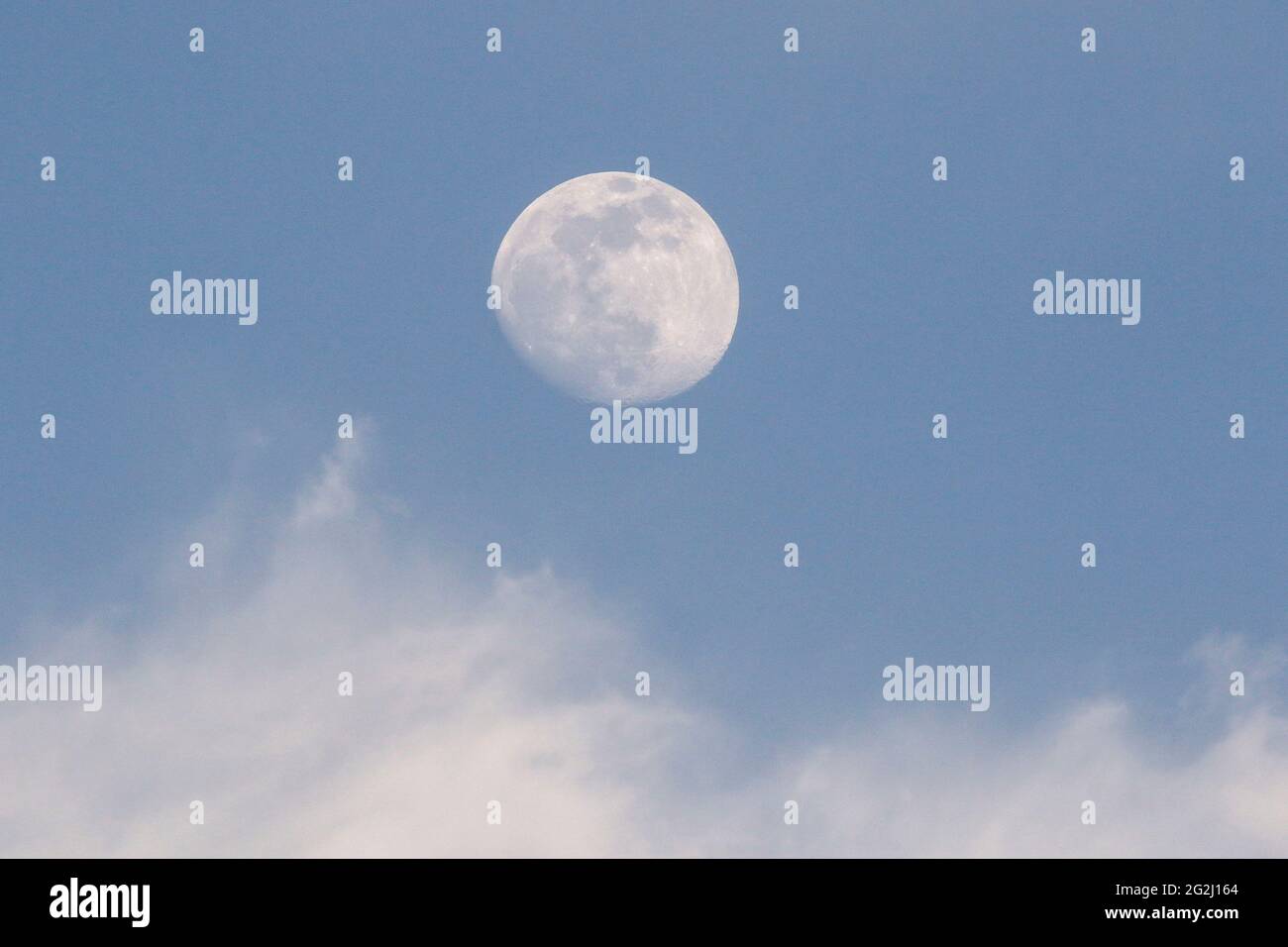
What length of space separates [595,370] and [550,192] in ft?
37.1

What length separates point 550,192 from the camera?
244ft
